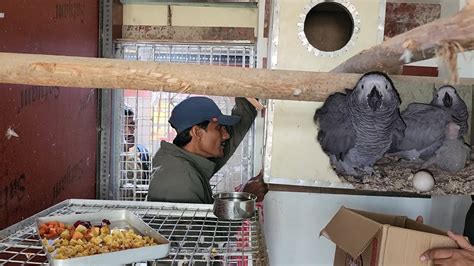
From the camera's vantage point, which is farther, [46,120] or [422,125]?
[46,120]

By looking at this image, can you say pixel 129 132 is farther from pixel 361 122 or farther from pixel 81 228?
pixel 361 122

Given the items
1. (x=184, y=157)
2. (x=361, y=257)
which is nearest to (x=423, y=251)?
(x=361, y=257)

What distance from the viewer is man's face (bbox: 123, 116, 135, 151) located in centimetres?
224

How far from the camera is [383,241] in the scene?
4.21 ft

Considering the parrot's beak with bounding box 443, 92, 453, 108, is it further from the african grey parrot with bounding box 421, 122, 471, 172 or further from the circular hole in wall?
the circular hole in wall

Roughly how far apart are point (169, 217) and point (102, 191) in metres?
0.90

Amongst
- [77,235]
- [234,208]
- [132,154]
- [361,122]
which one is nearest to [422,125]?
[361,122]

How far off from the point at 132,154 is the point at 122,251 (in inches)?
49.3

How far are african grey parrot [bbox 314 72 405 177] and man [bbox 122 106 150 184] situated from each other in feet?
4.47

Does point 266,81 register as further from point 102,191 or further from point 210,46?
point 102,191

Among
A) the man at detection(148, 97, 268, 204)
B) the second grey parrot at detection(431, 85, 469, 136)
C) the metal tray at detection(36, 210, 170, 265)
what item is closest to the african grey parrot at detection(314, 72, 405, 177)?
the second grey parrot at detection(431, 85, 469, 136)

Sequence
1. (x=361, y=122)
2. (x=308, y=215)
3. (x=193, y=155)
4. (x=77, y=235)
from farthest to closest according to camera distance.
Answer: (x=308, y=215) < (x=193, y=155) < (x=77, y=235) < (x=361, y=122)

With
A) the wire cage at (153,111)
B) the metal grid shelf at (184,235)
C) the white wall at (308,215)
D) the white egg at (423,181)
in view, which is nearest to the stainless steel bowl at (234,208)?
the metal grid shelf at (184,235)

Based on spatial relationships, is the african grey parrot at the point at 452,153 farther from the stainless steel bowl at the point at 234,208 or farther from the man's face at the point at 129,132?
the man's face at the point at 129,132
